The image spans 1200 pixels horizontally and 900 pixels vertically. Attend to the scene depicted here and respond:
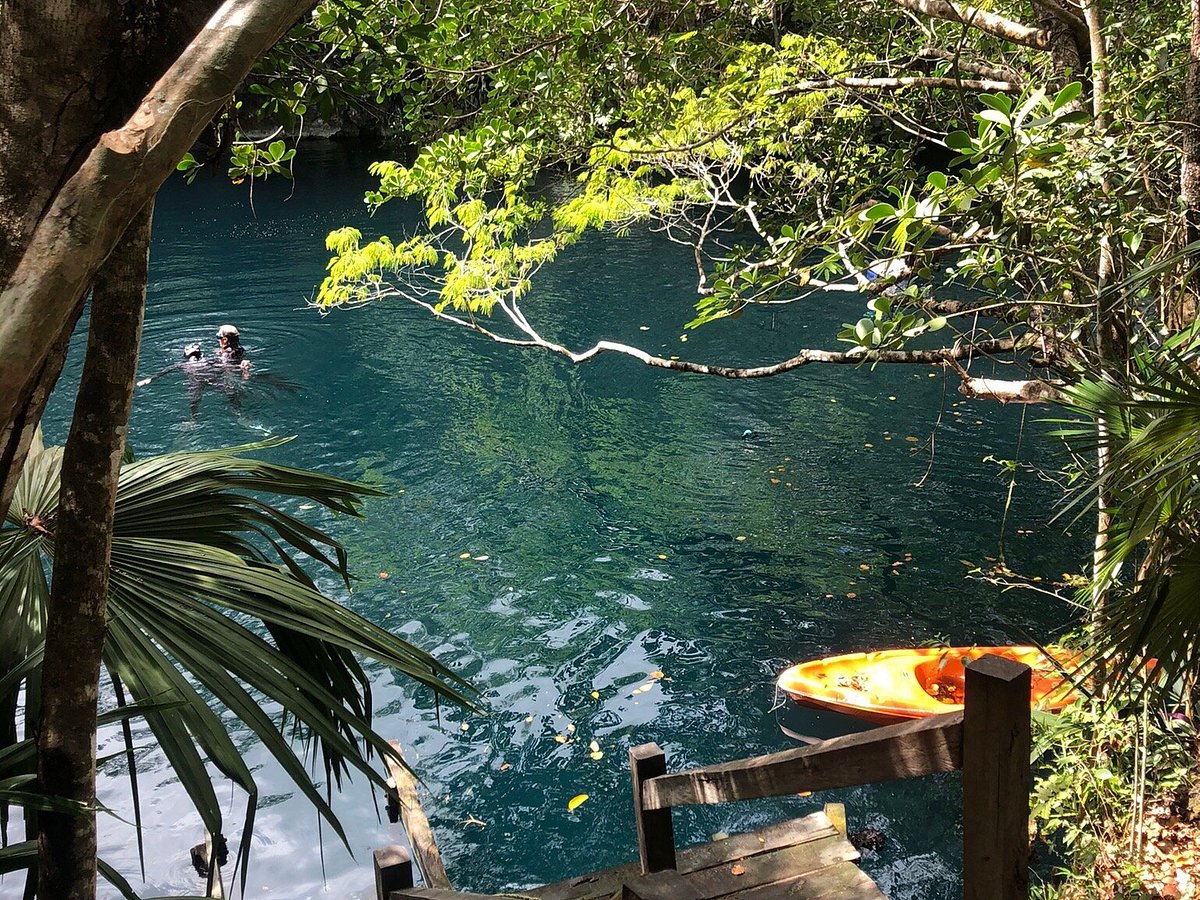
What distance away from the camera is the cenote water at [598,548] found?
A: 19.7 feet

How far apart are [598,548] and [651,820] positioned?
18.6 ft

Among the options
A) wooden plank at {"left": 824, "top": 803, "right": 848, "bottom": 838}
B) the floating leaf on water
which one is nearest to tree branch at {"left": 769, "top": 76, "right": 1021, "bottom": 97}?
wooden plank at {"left": 824, "top": 803, "right": 848, "bottom": 838}

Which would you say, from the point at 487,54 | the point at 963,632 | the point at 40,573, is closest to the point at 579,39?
the point at 487,54

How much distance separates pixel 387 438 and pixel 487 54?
20.6 feet

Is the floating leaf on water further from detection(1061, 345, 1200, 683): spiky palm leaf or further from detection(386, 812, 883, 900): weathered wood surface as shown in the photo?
detection(1061, 345, 1200, 683): spiky palm leaf

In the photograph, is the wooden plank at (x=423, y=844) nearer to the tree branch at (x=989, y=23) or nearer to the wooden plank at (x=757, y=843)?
the wooden plank at (x=757, y=843)

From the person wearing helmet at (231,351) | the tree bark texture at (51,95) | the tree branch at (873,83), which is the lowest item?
the tree bark texture at (51,95)

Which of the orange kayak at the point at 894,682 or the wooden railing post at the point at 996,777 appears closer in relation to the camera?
the wooden railing post at the point at 996,777

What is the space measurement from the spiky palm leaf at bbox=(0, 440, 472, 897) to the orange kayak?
4432 mm

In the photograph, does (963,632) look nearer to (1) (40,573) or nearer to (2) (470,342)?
(1) (40,573)

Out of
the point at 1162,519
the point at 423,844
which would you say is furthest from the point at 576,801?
the point at 1162,519

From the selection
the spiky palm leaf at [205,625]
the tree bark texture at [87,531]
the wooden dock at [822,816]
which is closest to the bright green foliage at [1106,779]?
the wooden dock at [822,816]

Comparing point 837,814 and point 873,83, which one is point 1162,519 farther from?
point 873,83

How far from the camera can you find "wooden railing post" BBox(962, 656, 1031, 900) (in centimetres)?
199
